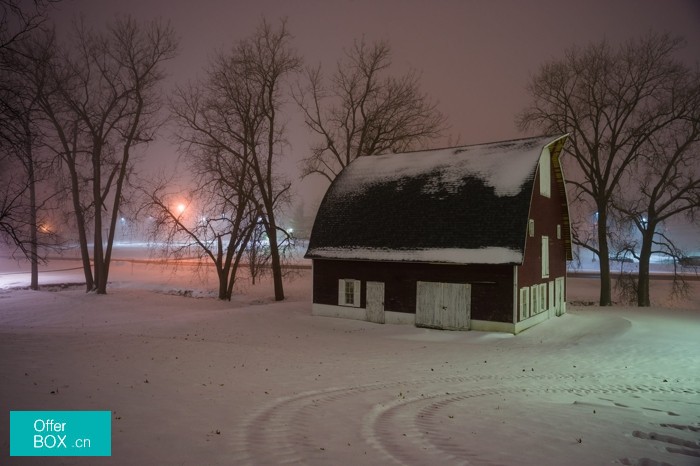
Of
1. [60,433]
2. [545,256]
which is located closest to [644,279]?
[545,256]

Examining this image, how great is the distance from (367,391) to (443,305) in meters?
10.8

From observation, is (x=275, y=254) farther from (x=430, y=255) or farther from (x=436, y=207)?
(x=430, y=255)

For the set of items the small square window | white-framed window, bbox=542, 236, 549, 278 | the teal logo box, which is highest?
white-framed window, bbox=542, 236, 549, 278

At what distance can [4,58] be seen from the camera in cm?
1024

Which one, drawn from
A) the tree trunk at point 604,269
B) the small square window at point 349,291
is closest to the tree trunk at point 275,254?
the small square window at point 349,291

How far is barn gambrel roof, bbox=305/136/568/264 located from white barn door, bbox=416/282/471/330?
4.33ft

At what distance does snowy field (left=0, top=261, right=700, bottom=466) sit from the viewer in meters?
6.83

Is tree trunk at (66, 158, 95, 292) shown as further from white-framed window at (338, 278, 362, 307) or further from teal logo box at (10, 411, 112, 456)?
teal logo box at (10, 411, 112, 456)

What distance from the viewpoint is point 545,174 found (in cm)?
2331

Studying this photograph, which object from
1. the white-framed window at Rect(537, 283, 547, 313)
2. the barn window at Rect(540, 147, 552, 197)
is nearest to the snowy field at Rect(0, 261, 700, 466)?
the white-framed window at Rect(537, 283, 547, 313)

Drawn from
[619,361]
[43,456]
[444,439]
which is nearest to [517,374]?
[619,361]

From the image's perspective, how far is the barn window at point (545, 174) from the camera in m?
22.6

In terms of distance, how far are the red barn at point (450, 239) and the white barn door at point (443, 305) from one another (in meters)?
0.04

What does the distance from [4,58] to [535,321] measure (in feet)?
70.7
